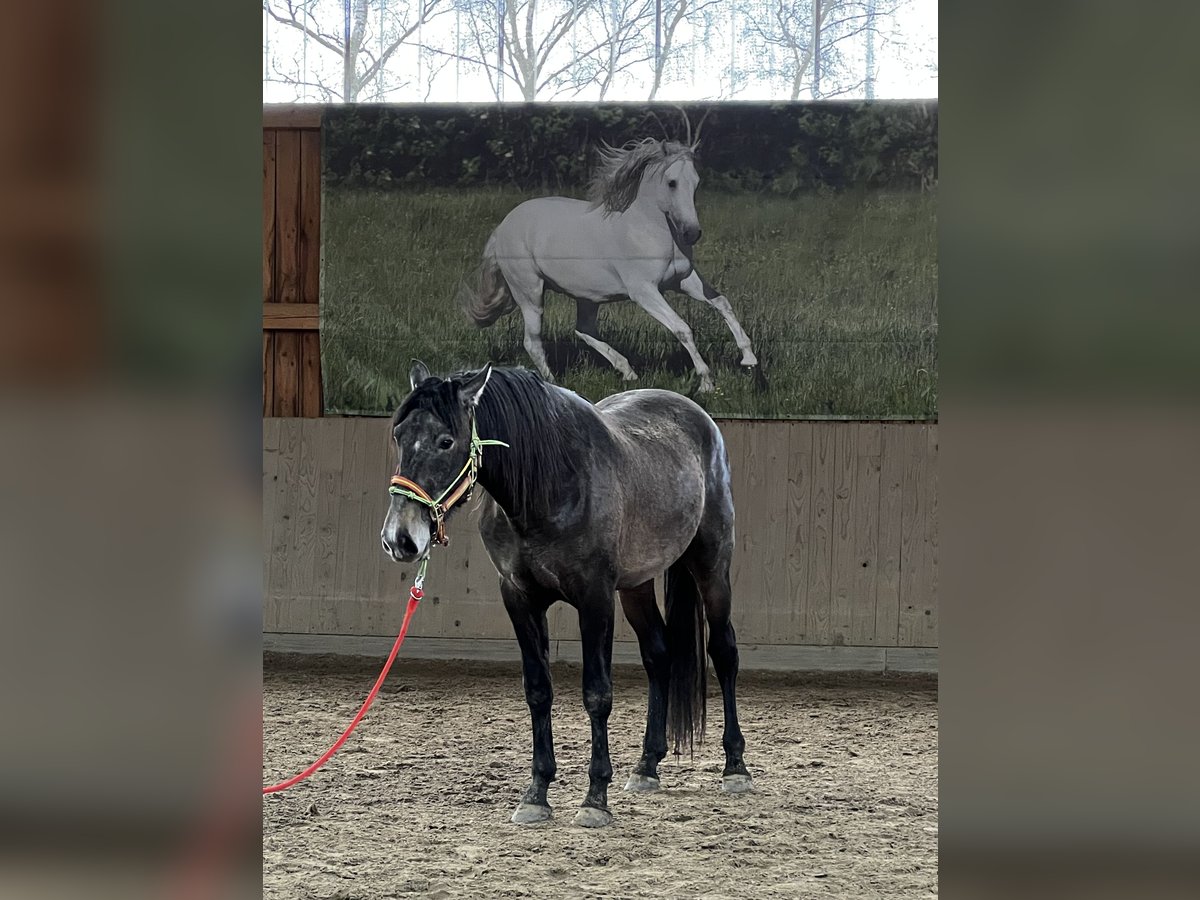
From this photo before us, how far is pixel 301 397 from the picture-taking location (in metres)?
4.94

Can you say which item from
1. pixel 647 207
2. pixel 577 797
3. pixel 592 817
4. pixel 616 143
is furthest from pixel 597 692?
pixel 616 143

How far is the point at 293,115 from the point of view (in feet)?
15.6

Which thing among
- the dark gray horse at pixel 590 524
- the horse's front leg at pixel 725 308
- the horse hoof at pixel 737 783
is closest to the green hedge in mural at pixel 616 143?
the horse's front leg at pixel 725 308

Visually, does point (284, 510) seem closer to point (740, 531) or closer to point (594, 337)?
point (594, 337)

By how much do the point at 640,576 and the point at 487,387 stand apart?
28.6 inches

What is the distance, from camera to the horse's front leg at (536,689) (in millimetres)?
2947

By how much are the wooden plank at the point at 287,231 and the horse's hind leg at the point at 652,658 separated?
93.8 inches

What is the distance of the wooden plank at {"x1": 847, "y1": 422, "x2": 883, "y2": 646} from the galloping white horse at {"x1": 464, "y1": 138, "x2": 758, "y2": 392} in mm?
620

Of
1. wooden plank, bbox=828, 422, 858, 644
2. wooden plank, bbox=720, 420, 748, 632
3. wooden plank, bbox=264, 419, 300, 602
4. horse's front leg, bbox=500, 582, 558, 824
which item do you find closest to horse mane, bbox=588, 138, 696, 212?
wooden plank, bbox=720, 420, 748, 632

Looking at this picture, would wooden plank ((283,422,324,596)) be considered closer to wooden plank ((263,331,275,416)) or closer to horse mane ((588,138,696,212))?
wooden plank ((263,331,275,416))

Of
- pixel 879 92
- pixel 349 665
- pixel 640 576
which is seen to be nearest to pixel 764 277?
pixel 879 92
